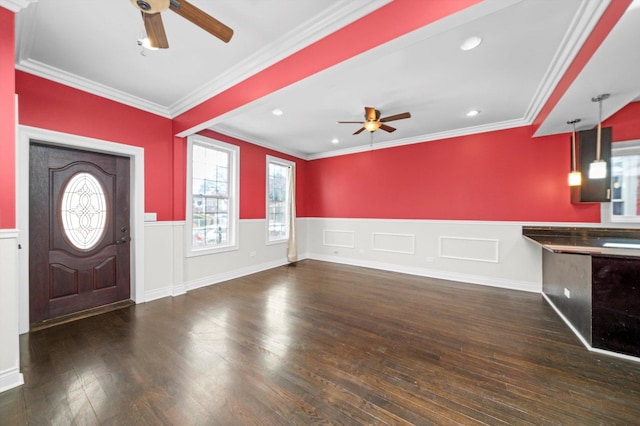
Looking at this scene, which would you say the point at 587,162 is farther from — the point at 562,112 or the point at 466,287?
the point at 466,287

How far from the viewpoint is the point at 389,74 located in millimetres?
2732

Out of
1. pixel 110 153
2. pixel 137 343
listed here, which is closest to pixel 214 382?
pixel 137 343

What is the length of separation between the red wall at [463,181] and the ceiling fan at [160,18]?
4.31 metres

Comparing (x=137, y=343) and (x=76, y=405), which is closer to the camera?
(x=76, y=405)

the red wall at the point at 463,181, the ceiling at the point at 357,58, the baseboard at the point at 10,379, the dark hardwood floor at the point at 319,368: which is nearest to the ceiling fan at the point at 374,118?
the ceiling at the point at 357,58

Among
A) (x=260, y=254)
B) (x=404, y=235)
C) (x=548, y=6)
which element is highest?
(x=548, y=6)

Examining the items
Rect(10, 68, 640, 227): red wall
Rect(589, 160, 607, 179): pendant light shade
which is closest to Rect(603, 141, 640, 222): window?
Rect(10, 68, 640, 227): red wall

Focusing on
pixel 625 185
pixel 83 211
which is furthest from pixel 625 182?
pixel 83 211

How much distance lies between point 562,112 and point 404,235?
3040mm

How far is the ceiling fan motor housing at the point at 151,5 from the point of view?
1.40 metres

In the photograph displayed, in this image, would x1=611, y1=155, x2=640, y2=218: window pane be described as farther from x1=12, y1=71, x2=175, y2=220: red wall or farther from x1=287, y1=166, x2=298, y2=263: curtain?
x1=12, y1=71, x2=175, y2=220: red wall

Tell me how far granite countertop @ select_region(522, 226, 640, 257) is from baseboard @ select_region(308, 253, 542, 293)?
0.84 meters

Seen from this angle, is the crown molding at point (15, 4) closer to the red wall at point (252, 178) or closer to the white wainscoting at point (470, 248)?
the red wall at point (252, 178)

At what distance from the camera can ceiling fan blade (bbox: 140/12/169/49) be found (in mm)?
1567
